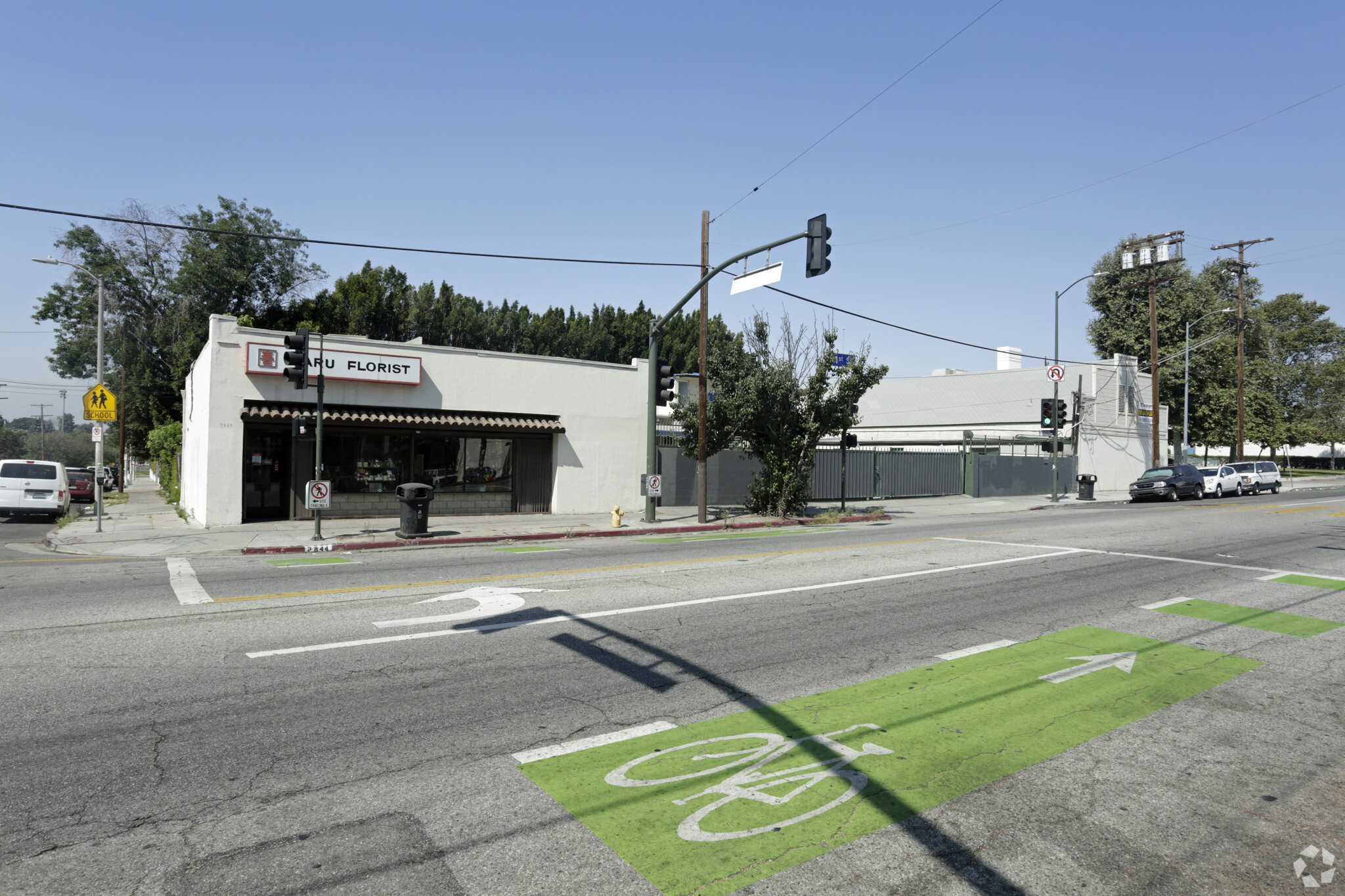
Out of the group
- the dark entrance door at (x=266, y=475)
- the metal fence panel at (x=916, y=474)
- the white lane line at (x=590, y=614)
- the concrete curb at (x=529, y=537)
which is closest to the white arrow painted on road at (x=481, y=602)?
the white lane line at (x=590, y=614)

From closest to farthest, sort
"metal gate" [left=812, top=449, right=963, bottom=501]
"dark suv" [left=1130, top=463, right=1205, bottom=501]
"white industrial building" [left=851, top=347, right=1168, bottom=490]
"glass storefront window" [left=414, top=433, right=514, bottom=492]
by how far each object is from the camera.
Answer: "glass storefront window" [left=414, top=433, right=514, bottom=492] < "metal gate" [left=812, top=449, right=963, bottom=501] < "dark suv" [left=1130, top=463, right=1205, bottom=501] < "white industrial building" [left=851, top=347, right=1168, bottom=490]

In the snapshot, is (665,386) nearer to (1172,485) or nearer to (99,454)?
(99,454)

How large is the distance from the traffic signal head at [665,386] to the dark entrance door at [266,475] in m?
10.1

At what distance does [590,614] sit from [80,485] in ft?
127

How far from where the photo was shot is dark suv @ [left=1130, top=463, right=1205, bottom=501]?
111ft

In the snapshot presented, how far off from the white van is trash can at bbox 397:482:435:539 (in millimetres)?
13760

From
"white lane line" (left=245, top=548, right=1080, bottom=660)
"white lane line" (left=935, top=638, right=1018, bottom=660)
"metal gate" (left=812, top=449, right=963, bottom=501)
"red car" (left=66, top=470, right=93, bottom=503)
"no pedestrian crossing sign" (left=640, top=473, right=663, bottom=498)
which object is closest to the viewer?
"white lane line" (left=245, top=548, right=1080, bottom=660)

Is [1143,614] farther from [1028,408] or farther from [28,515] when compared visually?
[1028,408]

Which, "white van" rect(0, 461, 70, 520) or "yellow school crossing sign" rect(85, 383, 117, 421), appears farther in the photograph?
"white van" rect(0, 461, 70, 520)

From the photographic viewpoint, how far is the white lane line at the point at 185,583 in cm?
964

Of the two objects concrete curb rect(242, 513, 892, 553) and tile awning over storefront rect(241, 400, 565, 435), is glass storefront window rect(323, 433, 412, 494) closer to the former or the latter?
tile awning over storefront rect(241, 400, 565, 435)

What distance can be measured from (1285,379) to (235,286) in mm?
78478

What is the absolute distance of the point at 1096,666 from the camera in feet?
23.9

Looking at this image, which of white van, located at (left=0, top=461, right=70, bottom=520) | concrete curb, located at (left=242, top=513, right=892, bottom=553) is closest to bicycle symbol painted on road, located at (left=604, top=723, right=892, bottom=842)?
concrete curb, located at (left=242, top=513, right=892, bottom=553)
